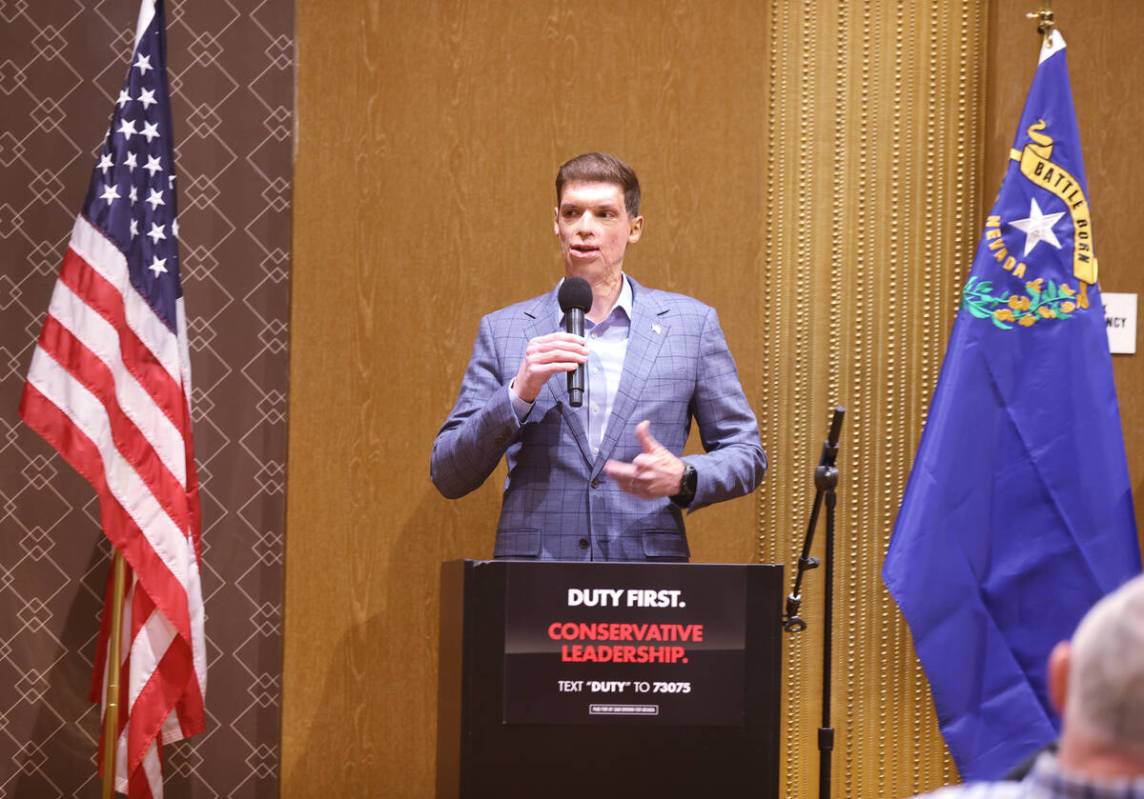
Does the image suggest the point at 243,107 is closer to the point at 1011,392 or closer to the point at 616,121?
the point at 616,121

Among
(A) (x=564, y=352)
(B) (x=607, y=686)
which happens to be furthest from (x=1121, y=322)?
(B) (x=607, y=686)

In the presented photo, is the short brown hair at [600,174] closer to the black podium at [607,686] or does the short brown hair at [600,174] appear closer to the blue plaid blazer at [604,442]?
the blue plaid blazer at [604,442]

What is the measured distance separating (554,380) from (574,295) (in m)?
0.36

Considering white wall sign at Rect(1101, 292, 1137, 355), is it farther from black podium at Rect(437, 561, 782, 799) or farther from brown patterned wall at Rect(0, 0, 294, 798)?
brown patterned wall at Rect(0, 0, 294, 798)

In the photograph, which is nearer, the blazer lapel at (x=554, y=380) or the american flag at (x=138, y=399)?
the blazer lapel at (x=554, y=380)

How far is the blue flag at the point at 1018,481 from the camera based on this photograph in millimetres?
3521

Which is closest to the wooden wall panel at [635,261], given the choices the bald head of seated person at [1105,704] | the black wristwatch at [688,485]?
the black wristwatch at [688,485]

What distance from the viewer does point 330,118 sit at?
416 cm

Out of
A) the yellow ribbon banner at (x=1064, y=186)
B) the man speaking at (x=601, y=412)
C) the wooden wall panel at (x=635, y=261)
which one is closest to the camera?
the man speaking at (x=601, y=412)

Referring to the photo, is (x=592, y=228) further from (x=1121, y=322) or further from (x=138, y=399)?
(x=1121, y=322)

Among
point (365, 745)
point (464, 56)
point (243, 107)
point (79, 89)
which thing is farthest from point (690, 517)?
point (79, 89)

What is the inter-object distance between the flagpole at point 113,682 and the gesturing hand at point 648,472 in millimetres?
1573

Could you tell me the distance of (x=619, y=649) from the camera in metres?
2.65

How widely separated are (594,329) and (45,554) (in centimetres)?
197
